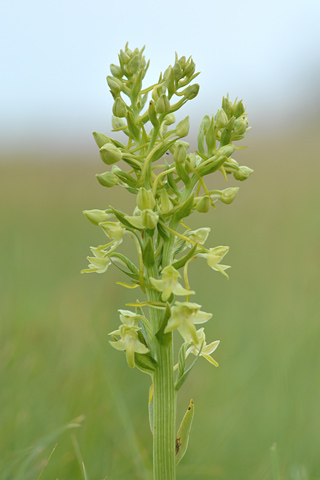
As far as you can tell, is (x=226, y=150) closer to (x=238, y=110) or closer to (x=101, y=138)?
(x=238, y=110)

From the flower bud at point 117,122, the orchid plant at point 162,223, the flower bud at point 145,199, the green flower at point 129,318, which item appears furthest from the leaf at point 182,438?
the flower bud at point 117,122

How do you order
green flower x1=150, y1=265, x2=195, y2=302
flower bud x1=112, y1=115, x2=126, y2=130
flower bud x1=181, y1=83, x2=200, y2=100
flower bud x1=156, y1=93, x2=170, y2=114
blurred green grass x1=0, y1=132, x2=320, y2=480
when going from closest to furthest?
green flower x1=150, y1=265, x2=195, y2=302 → flower bud x1=156, y1=93, x2=170, y2=114 → flower bud x1=181, y1=83, x2=200, y2=100 → flower bud x1=112, y1=115, x2=126, y2=130 → blurred green grass x1=0, y1=132, x2=320, y2=480

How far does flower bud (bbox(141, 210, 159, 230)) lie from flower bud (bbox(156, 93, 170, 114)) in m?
0.30

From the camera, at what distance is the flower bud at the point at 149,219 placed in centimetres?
147

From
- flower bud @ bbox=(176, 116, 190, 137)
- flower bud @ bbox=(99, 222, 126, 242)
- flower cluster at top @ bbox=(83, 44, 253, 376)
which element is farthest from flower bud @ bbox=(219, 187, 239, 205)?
flower bud @ bbox=(99, 222, 126, 242)

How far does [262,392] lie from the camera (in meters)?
2.86

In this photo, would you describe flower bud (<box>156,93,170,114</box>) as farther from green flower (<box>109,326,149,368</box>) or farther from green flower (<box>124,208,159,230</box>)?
green flower (<box>109,326,149,368</box>)

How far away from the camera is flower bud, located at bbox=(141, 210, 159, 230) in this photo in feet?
4.84

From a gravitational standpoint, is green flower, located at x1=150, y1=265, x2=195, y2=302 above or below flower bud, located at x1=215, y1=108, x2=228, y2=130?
below

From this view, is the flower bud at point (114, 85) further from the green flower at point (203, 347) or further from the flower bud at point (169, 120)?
the green flower at point (203, 347)

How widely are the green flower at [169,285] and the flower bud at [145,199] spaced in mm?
182

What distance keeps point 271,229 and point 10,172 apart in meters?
5.15

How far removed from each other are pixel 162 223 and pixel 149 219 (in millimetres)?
95

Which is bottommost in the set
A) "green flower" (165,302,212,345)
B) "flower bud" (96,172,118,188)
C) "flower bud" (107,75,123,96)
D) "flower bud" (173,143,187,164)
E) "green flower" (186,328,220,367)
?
"green flower" (186,328,220,367)
